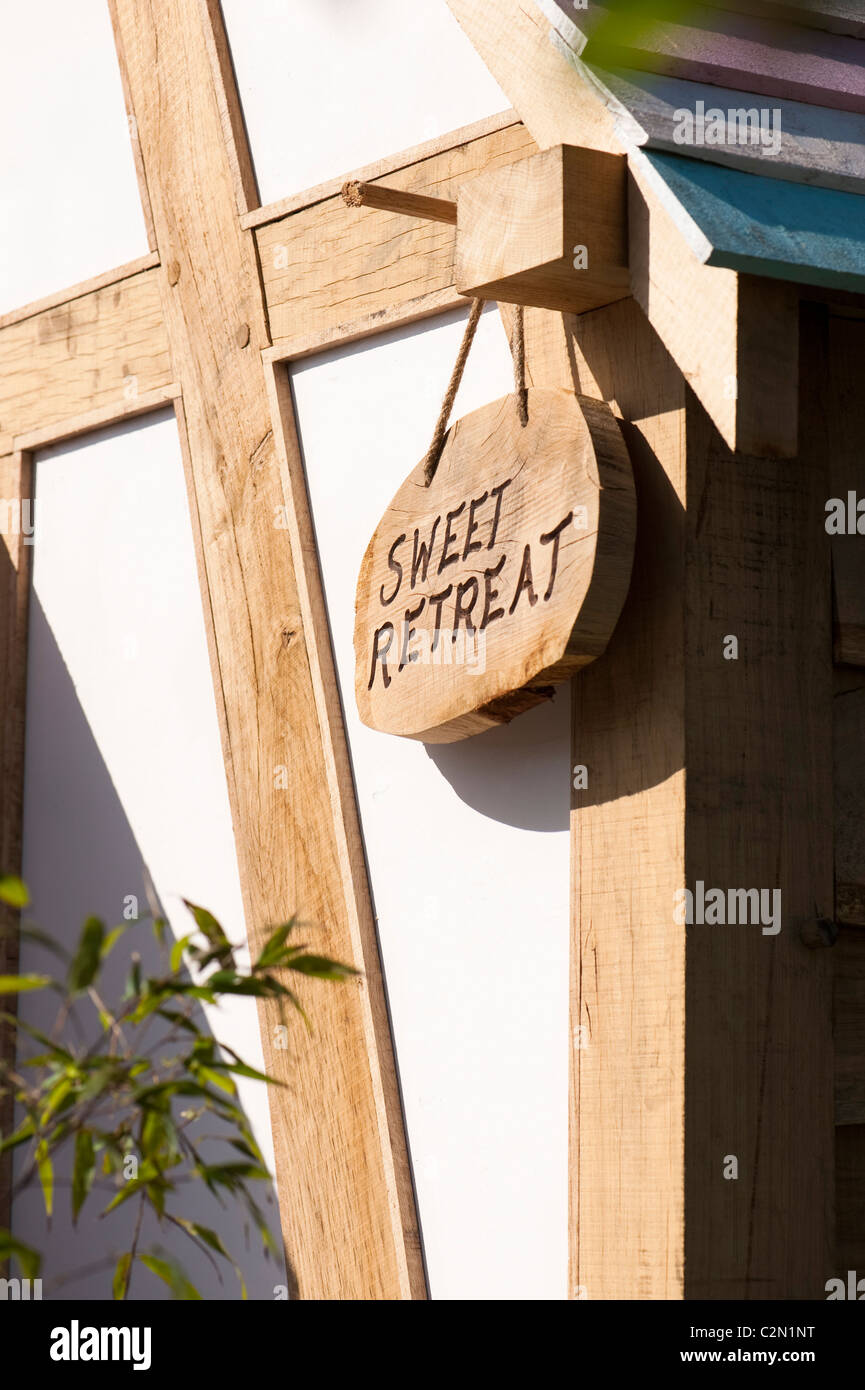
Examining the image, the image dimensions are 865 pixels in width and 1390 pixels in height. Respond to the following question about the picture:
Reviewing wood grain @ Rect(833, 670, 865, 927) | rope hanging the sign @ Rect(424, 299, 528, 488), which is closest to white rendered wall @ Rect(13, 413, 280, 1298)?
rope hanging the sign @ Rect(424, 299, 528, 488)

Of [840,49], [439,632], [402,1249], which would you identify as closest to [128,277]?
[439,632]

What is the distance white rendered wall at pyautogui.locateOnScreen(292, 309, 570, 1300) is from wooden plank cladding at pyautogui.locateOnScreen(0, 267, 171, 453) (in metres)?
0.57

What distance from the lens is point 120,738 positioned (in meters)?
3.58

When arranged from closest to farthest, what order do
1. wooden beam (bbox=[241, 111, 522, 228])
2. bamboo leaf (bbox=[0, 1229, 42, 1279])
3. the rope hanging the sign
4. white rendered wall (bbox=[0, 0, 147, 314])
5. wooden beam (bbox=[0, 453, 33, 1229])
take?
bamboo leaf (bbox=[0, 1229, 42, 1279]), the rope hanging the sign, wooden beam (bbox=[241, 111, 522, 228]), white rendered wall (bbox=[0, 0, 147, 314]), wooden beam (bbox=[0, 453, 33, 1229])

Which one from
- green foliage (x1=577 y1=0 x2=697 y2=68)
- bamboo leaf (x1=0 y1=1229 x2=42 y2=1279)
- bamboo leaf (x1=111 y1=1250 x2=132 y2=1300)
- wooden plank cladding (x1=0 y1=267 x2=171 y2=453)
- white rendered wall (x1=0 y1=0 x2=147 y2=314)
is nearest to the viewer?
green foliage (x1=577 y1=0 x2=697 y2=68)

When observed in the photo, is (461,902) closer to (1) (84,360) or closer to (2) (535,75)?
(2) (535,75)

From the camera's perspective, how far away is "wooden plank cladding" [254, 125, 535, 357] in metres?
2.77

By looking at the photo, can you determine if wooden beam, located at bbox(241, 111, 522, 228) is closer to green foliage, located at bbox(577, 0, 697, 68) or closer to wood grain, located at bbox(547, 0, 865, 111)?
wood grain, located at bbox(547, 0, 865, 111)

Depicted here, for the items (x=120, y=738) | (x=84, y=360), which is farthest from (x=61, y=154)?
(x=120, y=738)

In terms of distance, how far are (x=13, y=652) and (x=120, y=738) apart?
431 mm

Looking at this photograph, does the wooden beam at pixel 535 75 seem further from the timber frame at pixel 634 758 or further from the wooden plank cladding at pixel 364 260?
the wooden plank cladding at pixel 364 260

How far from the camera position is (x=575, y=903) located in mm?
2445

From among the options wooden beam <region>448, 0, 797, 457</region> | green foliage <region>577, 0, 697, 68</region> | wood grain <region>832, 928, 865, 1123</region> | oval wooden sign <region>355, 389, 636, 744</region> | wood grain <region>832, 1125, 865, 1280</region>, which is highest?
wooden beam <region>448, 0, 797, 457</region>
